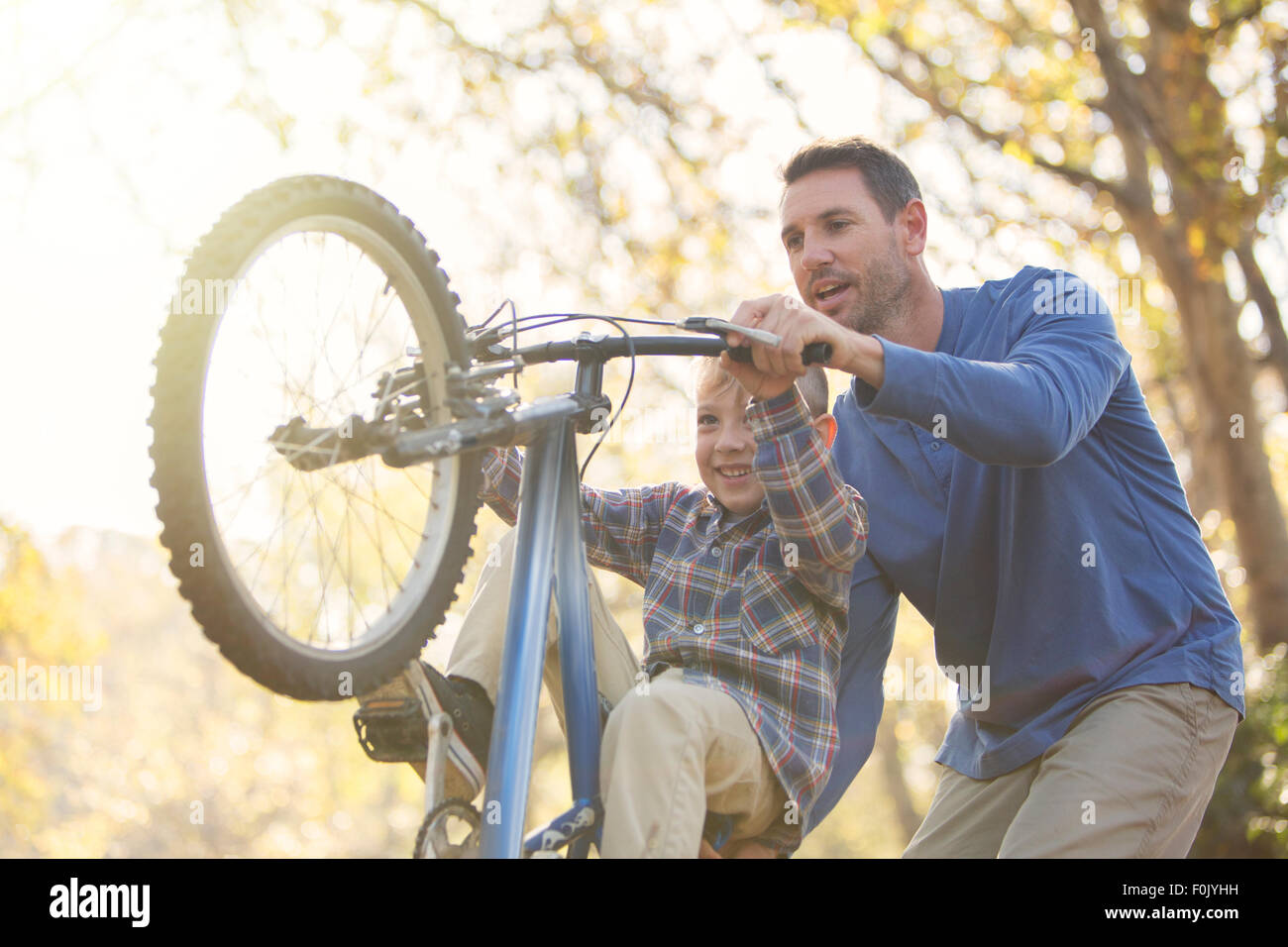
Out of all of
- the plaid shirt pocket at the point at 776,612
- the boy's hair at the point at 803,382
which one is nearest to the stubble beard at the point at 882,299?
the boy's hair at the point at 803,382

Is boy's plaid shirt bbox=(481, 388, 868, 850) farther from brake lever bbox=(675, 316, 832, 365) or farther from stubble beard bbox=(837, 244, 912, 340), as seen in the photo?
stubble beard bbox=(837, 244, 912, 340)

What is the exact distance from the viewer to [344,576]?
180 centimetres

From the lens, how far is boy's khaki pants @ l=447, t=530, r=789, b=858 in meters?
1.68

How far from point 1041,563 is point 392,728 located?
4.32 feet

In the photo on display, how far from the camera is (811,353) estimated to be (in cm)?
182

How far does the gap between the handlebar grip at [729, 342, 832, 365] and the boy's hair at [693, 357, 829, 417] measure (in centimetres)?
54

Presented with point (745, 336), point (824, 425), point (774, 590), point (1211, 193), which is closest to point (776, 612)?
point (774, 590)

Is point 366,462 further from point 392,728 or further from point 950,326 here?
point 950,326

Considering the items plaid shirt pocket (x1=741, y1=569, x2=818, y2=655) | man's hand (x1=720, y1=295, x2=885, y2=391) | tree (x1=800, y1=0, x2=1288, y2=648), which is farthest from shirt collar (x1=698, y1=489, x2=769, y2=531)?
tree (x1=800, y1=0, x2=1288, y2=648)

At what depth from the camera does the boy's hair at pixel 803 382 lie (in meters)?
2.41

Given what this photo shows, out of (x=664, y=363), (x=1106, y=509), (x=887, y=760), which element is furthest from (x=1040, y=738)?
(x=887, y=760)

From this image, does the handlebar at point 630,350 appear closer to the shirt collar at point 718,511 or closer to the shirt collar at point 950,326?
the shirt collar at point 718,511
